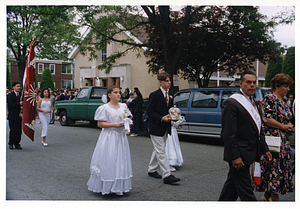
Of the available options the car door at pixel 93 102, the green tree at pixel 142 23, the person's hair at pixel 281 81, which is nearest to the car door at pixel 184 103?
the green tree at pixel 142 23

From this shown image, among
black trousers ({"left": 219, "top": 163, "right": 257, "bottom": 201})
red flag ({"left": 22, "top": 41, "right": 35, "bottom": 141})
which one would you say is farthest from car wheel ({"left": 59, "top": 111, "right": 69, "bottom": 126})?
black trousers ({"left": 219, "top": 163, "right": 257, "bottom": 201})

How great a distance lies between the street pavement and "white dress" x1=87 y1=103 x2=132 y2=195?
0.21 m

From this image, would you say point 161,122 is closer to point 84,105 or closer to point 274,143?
point 274,143

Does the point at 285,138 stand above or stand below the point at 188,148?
above

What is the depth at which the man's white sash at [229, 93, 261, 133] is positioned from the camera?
3492 millimetres

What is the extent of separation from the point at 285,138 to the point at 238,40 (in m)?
11.7

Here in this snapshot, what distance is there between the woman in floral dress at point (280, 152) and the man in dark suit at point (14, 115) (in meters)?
7.43

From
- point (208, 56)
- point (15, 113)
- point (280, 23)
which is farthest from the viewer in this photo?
point (208, 56)

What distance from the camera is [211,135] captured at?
940cm

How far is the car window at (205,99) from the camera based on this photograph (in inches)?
373

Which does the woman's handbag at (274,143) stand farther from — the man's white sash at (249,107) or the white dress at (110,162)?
the white dress at (110,162)

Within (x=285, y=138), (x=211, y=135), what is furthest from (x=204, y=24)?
(x=285, y=138)
